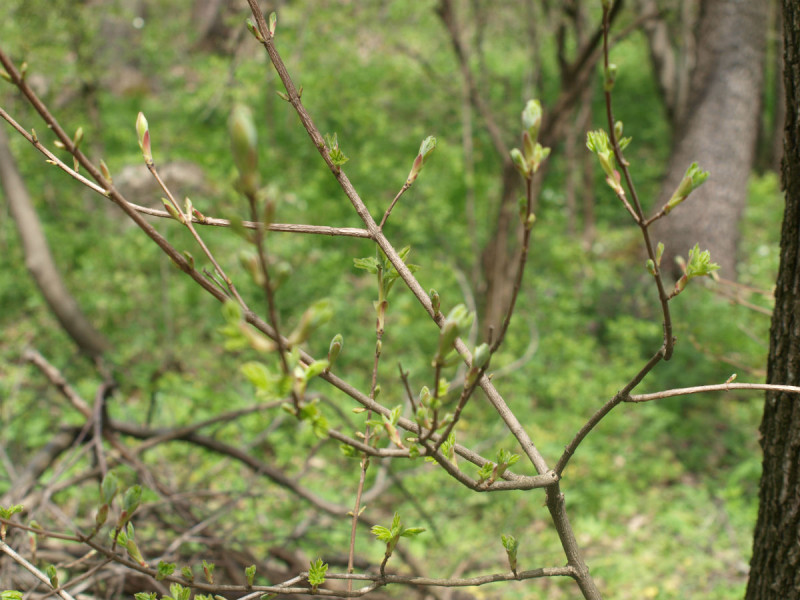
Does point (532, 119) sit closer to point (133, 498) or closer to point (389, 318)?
point (133, 498)

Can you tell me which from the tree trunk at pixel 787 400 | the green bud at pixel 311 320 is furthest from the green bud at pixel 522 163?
the tree trunk at pixel 787 400

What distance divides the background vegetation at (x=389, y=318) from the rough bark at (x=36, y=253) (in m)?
0.37

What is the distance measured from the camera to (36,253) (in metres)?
5.13

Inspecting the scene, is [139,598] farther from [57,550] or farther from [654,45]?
[654,45]

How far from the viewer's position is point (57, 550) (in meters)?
1.78

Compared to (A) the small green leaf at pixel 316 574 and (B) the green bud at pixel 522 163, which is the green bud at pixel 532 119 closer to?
(B) the green bud at pixel 522 163

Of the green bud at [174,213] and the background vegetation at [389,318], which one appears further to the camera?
the background vegetation at [389,318]

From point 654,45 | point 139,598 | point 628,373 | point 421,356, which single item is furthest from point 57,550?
point 654,45

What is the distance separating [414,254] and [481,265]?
2.07 ft

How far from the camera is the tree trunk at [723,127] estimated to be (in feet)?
22.3

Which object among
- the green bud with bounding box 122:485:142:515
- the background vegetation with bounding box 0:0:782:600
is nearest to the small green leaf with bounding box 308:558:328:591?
the green bud with bounding box 122:485:142:515

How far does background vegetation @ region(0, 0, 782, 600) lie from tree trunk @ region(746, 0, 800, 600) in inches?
13.8

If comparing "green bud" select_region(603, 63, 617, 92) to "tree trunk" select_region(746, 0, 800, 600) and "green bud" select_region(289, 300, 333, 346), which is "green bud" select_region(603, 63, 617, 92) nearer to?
"green bud" select_region(289, 300, 333, 346)

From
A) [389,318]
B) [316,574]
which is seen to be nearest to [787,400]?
[316,574]
